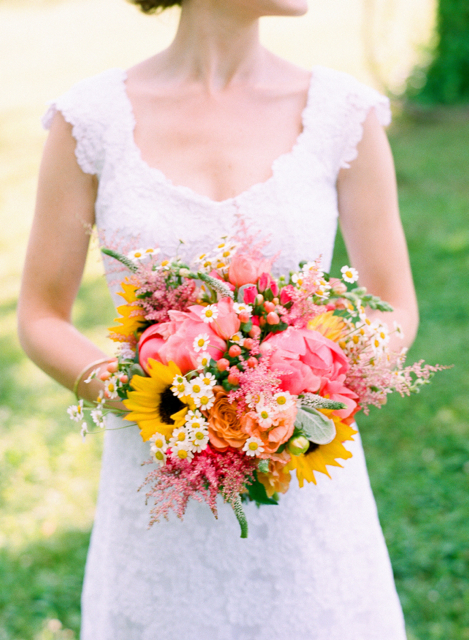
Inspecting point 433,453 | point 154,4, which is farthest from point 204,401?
point 433,453

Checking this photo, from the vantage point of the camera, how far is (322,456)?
135cm

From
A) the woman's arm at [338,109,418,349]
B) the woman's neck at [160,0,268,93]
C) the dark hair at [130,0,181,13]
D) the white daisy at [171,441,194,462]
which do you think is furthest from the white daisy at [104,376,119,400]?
the dark hair at [130,0,181,13]

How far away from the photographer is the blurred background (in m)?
3.19

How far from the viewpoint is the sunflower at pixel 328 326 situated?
1390 millimetres

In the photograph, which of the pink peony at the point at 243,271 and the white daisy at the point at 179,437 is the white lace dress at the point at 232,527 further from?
the white daisy at the point at 179,437

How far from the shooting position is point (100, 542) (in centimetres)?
193

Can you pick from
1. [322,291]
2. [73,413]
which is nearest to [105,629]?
[73,413]

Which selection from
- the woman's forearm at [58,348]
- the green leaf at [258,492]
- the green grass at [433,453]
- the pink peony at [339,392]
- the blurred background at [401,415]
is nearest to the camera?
the pink peony at [339,392]

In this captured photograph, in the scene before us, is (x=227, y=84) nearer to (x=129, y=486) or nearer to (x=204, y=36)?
(x=204, y=36)

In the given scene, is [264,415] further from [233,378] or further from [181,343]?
[181,343]

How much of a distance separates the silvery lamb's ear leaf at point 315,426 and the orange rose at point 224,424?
0.37 feet

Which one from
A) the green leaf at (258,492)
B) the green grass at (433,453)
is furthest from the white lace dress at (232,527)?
the green grass at (433,453)

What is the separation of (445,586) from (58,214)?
2.47m

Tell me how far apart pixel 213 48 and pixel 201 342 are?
1.02m
